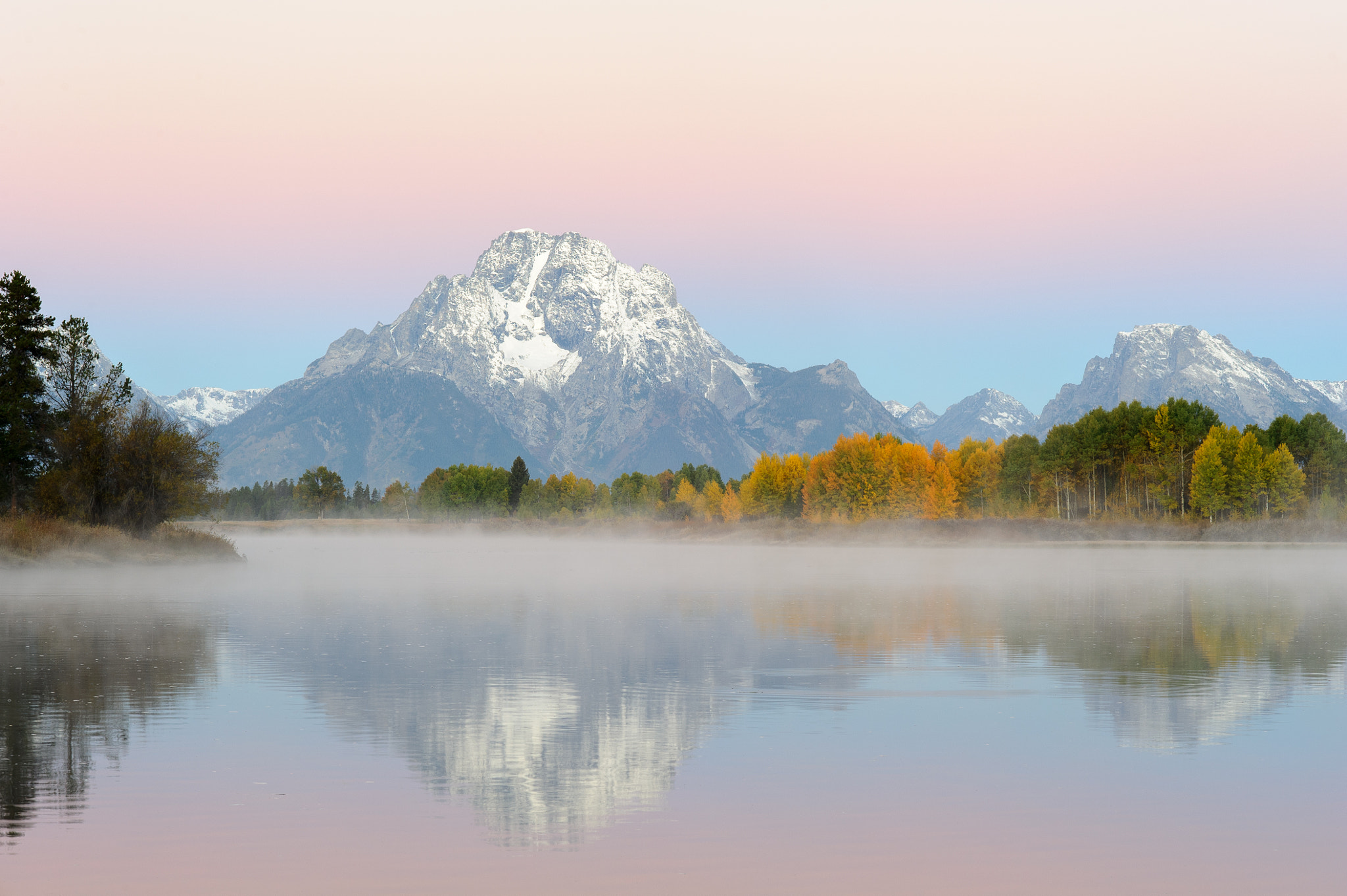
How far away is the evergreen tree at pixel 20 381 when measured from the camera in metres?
78.2

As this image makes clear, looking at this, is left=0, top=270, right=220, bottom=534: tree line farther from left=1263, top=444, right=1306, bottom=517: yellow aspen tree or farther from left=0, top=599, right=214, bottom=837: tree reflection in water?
left=1263, top=444, right=1306, bottom=517: yellow aspen tree

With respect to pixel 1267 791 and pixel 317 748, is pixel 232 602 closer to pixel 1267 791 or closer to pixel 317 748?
pixel 317 748

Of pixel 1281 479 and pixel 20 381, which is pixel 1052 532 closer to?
pixel 1281 479

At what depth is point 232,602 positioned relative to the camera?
178ft

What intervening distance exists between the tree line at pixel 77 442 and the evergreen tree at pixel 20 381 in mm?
66

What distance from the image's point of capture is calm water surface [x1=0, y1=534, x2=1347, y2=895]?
12.8 m

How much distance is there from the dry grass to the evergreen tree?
4336 millimetres

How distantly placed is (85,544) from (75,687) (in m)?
58.3

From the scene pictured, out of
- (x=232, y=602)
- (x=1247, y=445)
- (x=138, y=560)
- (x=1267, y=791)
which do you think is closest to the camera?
(x=1267, y=791)

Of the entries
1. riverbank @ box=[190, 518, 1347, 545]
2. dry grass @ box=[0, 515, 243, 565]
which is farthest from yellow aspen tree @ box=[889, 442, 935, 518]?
dry grass @ box=[0, 515, 243, 565]

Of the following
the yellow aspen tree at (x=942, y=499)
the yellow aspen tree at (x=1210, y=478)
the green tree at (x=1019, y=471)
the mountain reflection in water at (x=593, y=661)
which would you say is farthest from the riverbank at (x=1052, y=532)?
the mountain reflection in water at (x=593, y=661)

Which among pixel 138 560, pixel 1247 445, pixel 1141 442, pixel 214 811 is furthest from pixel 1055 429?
pixel 214 811

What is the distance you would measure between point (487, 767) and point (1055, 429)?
165 m

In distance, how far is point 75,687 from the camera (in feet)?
83.9
